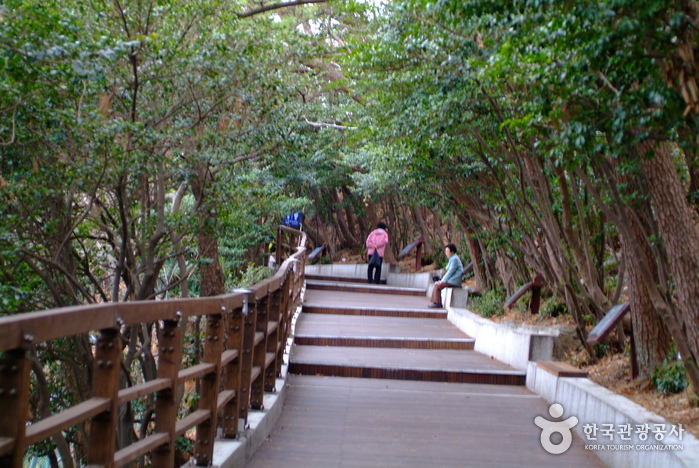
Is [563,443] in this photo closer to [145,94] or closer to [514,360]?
[514,360]

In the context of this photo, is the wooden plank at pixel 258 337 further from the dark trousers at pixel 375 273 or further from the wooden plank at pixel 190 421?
the dark trousers at pixel 375 273

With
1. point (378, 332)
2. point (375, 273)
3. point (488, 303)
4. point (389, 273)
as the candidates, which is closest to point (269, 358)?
point (378, 332)

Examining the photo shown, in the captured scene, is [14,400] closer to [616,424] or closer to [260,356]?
[260,356]

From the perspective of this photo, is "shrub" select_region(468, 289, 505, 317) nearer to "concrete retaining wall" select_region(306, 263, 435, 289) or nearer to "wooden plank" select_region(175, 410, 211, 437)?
"concrete retaining wall" select_region(306, 263, 435, 289)

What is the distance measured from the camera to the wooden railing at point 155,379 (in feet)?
6.92

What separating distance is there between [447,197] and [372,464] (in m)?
8.05

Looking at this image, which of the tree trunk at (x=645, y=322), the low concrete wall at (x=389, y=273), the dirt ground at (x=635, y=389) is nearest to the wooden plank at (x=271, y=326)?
the dirt ground at (x=635, y=389)

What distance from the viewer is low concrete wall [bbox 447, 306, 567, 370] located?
8.38m

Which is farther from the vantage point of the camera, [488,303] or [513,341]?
[488,303]

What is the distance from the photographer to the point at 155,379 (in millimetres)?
3311

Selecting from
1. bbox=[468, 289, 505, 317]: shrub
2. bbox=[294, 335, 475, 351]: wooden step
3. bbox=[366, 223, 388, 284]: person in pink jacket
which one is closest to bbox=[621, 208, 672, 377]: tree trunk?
bbox=[294, 335, 475, 351]: wooden step

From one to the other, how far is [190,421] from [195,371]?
0.89 feet

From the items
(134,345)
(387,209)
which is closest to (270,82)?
(134,345)

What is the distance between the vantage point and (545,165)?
Result: 359 inches
